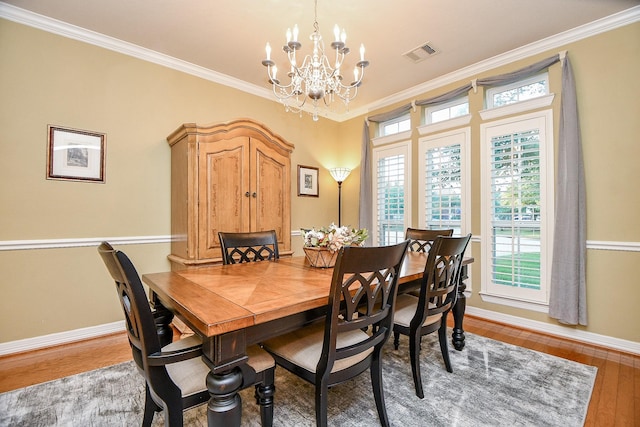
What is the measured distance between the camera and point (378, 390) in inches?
59.4

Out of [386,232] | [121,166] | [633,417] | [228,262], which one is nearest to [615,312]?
[633,417]

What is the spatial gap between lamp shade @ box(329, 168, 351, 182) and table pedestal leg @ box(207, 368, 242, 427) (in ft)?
12.2

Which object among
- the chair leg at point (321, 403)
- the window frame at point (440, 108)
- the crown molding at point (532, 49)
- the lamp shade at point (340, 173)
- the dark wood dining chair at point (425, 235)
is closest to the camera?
the chair leg at point (321, 403)

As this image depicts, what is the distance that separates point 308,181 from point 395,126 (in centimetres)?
151

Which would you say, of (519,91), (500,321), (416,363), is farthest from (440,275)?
(519,91)

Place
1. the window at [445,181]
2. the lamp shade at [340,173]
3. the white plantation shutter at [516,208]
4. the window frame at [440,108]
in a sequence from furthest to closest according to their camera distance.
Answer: the lamp shade at [340,173], the window frame at [440,108], the window at [445,181], the white plantation shutter at [516,208]

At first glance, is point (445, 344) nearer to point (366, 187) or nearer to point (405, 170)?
point (405, 170)

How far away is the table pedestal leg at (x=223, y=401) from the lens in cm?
103

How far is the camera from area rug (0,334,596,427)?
1.59 m

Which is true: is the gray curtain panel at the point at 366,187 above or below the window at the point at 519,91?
below

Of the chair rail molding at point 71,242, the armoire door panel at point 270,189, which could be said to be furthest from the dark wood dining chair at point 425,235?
the chair rail molding at point 71,242

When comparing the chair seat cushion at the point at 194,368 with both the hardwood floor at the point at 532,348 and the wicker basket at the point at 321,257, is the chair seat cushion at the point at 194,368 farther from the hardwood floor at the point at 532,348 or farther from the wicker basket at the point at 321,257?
the hardwood floor at the point at 532,348

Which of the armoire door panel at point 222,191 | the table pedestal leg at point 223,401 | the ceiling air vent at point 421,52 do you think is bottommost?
the table pedestal leg at point 223,401

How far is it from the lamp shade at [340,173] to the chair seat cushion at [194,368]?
11.1 feet
